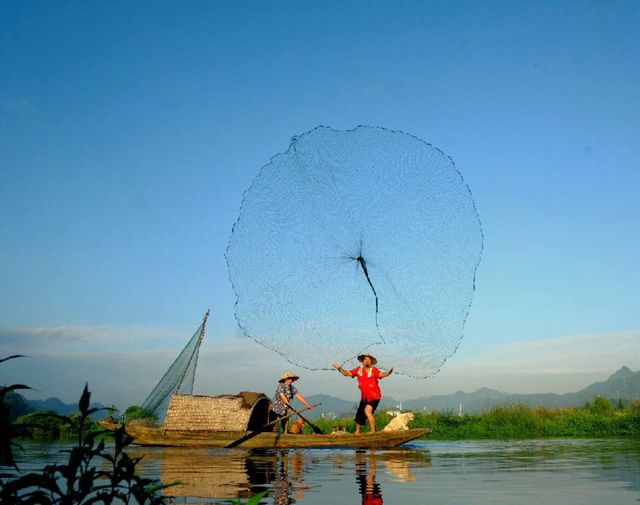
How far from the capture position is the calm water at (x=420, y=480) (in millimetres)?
7840

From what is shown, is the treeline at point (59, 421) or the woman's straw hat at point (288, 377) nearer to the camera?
the treeline at point (59, 421)

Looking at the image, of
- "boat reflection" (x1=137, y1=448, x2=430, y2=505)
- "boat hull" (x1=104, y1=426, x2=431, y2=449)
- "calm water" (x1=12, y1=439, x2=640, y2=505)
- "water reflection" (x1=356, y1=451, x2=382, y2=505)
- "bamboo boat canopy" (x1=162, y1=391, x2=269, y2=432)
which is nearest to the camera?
"water reflection" (x1=356, y1=451, x2=382, y2=505)

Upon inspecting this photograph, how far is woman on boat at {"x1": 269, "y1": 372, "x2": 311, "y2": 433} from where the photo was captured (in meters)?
21.4

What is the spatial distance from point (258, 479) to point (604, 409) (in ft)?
83.6

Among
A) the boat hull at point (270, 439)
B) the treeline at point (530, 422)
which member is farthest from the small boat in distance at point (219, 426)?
the treeline at point (530, 422)

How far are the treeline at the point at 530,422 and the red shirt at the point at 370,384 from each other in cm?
801

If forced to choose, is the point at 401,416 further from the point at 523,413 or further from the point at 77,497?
the point at 77,497

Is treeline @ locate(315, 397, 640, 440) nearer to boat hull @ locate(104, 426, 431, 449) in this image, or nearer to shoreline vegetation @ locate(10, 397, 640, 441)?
shoreline vegetation @ locate(10, 397, 640, 441)

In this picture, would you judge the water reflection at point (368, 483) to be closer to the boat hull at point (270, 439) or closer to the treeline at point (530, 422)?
the boat hull at point (270, 439)

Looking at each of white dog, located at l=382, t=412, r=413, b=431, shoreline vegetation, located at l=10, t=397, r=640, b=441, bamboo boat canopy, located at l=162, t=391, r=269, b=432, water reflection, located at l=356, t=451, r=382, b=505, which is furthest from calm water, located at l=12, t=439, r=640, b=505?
shoreline vegetation, located at l=10, t=397, r=640, b=441

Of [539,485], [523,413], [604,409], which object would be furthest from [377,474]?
[604,409]

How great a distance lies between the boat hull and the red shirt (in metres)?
1.38

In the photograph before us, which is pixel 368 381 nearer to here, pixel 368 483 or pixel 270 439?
pixel 270 439

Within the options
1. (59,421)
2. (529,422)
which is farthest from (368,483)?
(529,422)
